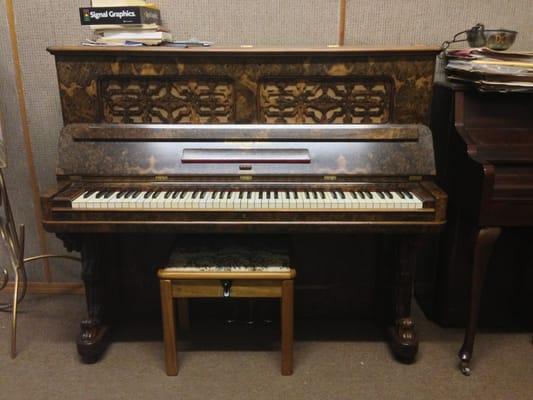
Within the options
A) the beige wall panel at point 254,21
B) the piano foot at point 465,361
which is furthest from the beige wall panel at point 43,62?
the piano foot at point 465,361

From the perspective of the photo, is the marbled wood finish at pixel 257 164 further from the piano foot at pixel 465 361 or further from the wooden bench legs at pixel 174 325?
the piano foot at pixel 465 361

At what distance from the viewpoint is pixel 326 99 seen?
1909 millimetres

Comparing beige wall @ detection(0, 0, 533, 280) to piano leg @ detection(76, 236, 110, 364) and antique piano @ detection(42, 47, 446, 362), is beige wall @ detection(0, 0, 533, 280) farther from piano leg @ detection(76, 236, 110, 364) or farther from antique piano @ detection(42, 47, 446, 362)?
piano leg @ detection(76, 236, 110, 364)

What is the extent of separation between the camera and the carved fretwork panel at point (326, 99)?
1.90 meters

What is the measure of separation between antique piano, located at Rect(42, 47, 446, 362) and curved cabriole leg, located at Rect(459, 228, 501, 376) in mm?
210

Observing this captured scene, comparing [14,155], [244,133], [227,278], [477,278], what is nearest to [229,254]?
[227,278]

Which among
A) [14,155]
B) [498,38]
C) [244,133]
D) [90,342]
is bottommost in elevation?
[90,342]

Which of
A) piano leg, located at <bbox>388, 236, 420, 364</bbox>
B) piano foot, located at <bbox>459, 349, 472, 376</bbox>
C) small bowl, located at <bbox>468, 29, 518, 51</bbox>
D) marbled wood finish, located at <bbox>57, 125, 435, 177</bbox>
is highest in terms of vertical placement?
small bowl, located at <bbox>468, 29, 518, 51</bbox>

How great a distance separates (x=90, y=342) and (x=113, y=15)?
52.5 inches

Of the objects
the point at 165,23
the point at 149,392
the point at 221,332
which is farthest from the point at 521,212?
the point at 165,23

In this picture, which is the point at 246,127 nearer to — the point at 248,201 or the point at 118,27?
the point at 248,201

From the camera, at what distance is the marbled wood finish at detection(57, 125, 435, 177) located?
6.06ft

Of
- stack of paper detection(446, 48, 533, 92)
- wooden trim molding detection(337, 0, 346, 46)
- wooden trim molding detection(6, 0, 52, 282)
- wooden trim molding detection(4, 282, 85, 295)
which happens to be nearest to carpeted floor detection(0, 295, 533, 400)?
wooden trim molding detection(4, 282, 85, 295)

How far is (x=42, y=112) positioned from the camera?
7.64 ft
